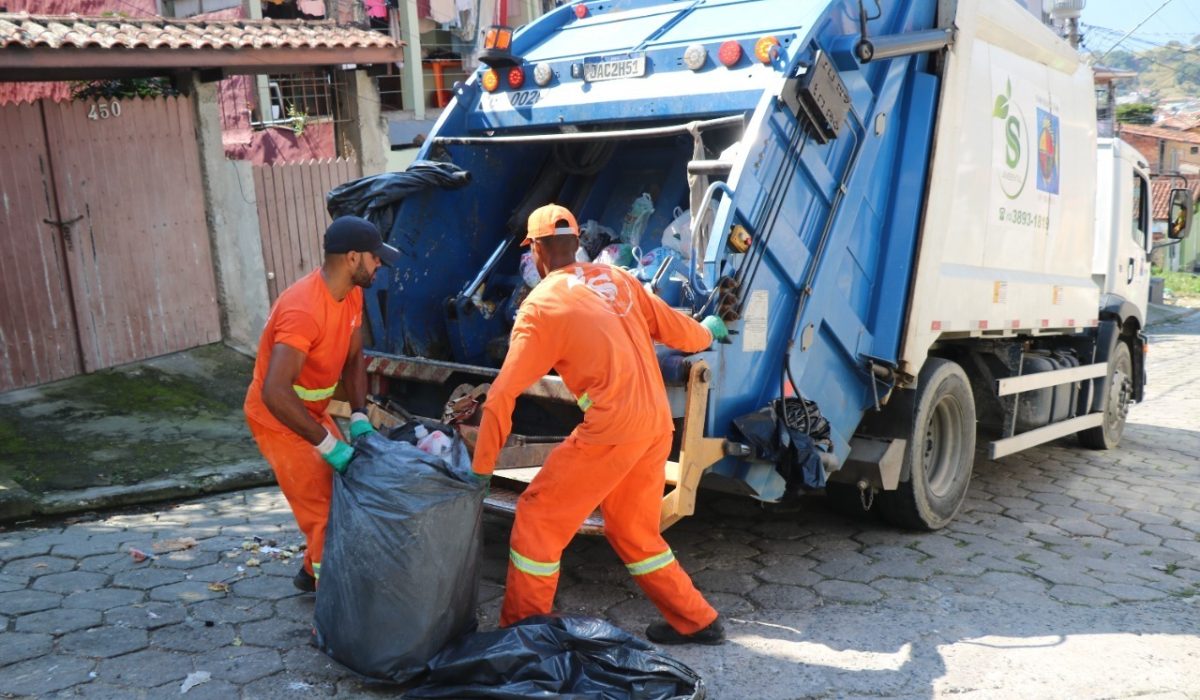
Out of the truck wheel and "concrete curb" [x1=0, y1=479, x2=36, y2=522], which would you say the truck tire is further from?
"concrete curb" [x1=0, y1=479, x2=36, y2=522]

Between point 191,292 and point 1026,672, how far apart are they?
244 inches

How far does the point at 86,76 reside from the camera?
7.08 meters

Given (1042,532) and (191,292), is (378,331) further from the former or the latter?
(191,292)

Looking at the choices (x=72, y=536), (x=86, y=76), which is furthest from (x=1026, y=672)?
(x=86, y=76)

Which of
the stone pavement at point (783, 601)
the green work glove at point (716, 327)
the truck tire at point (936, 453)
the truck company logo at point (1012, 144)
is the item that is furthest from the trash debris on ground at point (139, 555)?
the truck company logo at point (1012, 144)

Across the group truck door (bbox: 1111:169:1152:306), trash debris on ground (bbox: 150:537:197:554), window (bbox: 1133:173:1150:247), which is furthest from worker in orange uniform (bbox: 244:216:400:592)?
window (bbox: 1133:173:1150:247)

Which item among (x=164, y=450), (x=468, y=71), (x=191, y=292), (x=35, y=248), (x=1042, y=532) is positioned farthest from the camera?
(x=468, y=71)

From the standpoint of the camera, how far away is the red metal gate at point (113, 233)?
21.9 ft

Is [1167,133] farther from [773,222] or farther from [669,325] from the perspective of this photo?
[669,325]

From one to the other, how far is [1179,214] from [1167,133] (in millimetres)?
28767

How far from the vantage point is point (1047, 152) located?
5.52 metres

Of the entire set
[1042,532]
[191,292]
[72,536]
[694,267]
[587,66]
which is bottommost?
[1042,532]

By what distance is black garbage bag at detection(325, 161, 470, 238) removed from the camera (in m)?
4.30

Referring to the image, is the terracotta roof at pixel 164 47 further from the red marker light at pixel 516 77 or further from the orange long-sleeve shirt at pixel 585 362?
the orange long-sleeve shirt at pixel 585 362
